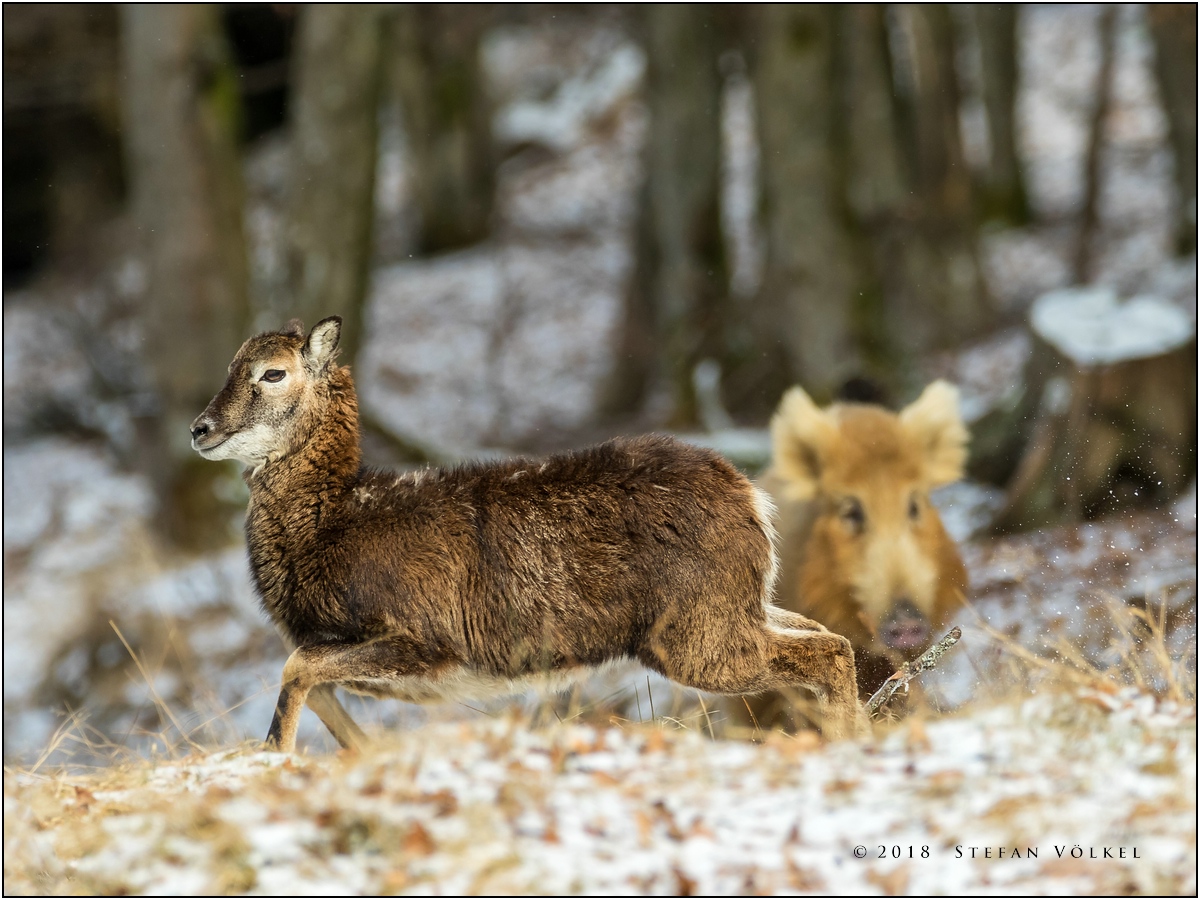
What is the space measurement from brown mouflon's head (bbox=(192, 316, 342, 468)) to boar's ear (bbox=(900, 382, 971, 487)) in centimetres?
315

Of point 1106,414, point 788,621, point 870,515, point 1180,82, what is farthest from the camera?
point 1180,82

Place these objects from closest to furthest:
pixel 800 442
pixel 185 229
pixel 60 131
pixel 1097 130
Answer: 1. pixel 800 442
2. pixel 185 229
3. pixel 1097 130
4. pixel 60 131

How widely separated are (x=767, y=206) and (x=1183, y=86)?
626cm

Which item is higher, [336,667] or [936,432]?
[936,432]

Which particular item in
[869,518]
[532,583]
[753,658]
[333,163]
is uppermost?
[333,163]

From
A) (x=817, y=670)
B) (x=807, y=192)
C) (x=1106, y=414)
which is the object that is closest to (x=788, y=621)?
(x=817, y=670)

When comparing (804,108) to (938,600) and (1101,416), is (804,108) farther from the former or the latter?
(938,600)

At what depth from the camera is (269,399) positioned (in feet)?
19.7

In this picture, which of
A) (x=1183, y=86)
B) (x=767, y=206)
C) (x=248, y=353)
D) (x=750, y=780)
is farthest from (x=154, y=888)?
(x=1183, y=86)

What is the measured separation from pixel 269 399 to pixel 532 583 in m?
1.53

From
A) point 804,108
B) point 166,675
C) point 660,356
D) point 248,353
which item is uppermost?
point 804,108

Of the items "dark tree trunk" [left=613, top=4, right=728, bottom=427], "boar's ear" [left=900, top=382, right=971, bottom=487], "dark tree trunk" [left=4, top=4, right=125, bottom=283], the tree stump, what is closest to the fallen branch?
"boar's ear" [left=900, top=382, right=971, bottom=487]

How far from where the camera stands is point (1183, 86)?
16109 mm

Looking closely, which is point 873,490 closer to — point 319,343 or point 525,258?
point 319,343
